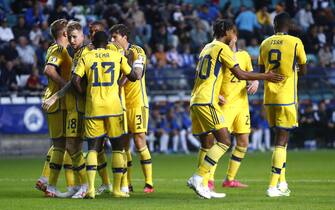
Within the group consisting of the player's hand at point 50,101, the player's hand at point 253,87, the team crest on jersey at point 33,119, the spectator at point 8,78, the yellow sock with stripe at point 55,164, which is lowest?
the team crest on jersey at point 33,119

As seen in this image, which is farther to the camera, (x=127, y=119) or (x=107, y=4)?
(x=107, y=4)

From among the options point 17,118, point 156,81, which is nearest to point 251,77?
point 17,118

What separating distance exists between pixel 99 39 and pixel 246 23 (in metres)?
19.6

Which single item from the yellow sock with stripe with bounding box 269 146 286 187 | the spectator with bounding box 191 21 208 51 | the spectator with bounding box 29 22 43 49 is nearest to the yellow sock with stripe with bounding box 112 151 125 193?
the yellow sock with stripe with bounding box 269 146 286 187

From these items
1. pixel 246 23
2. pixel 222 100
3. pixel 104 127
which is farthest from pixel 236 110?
pixel 246 23

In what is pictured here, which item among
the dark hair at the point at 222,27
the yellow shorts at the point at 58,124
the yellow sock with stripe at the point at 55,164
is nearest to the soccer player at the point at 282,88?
the dark hair at the point at 222,27

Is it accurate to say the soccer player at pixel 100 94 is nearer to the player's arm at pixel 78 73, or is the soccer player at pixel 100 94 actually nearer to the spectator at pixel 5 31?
the player's arm at pixel 78 73

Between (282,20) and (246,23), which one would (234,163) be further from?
(246,23)

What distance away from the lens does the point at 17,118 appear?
26031 millimetres

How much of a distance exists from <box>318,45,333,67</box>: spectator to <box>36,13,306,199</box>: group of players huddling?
58.6 ft

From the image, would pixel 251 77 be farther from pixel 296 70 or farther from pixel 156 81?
pixel 156 81

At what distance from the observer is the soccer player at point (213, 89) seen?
13297 millimetres

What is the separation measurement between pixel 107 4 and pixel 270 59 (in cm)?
1847

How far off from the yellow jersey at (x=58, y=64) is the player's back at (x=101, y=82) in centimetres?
74
